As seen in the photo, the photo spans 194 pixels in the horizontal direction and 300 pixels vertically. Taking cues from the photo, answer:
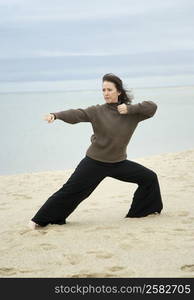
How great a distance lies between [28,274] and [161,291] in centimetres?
114

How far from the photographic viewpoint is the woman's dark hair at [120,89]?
584 centimetres

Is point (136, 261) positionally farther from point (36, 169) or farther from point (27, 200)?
point (36, 169)

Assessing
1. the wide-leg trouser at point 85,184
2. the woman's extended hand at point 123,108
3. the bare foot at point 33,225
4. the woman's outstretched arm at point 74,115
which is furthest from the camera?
the bare foot at point 33,225

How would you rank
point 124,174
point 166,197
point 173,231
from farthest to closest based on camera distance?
point 166,197 → point 124,174 → point 173,231

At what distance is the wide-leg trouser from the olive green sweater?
0.32 feet

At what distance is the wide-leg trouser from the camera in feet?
19.4

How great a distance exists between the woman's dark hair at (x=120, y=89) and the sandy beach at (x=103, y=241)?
51.6 inches

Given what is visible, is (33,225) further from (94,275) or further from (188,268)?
(188,268)

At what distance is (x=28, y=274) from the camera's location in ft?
15.1

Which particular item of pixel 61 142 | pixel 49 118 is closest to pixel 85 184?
pixel 49 118

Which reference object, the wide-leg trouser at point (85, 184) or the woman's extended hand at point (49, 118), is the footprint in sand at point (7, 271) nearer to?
the wide-leg trouser at point (85, 184)

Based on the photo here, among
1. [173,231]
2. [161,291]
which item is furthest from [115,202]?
[161,291]

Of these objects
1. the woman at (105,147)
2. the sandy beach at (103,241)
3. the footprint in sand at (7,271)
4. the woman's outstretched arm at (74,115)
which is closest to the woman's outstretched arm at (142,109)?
the woman at (105,147)

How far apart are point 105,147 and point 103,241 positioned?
101cm
